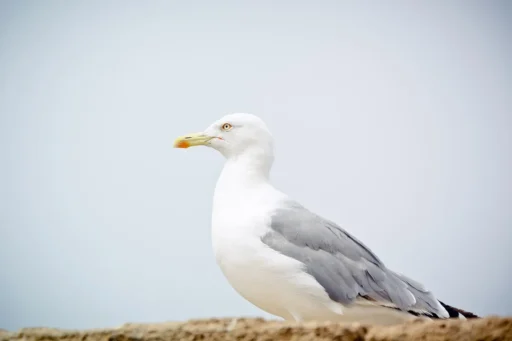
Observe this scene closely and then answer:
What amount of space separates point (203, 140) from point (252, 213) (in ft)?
2.20

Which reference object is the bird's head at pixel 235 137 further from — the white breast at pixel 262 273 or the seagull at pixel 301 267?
the white breast at pixel 262 273

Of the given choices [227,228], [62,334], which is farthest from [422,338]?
[62,334]

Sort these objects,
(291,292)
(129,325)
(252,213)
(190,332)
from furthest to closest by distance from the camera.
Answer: (252,213)
(291,292)
(129,325)
(190,332)

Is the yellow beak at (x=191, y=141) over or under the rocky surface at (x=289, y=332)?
over

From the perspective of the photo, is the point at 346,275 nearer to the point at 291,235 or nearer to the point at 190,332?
the point at 291,235

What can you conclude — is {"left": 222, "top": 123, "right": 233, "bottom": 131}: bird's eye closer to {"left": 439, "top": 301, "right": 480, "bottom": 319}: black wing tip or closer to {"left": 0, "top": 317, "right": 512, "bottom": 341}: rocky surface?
{"left": 0, "top": 317, "right": 512, "bottom": 341}: rocky surface

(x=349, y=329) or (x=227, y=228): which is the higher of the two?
(x=227, y=228)

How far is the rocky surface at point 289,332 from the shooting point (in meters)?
2.21

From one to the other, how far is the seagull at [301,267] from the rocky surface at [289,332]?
0.39m

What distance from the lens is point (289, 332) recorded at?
2.31 m

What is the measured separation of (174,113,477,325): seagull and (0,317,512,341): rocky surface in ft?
1.26

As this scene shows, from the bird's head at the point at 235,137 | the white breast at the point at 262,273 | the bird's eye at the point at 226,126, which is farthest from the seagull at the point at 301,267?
the bird's eye at the point at 226,126

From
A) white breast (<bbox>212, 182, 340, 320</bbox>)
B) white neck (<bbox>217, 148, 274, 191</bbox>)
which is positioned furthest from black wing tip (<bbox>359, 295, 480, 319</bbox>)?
white neck (<bbox>217, 148, 274, 191</bbox>)

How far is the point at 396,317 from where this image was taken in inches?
119
